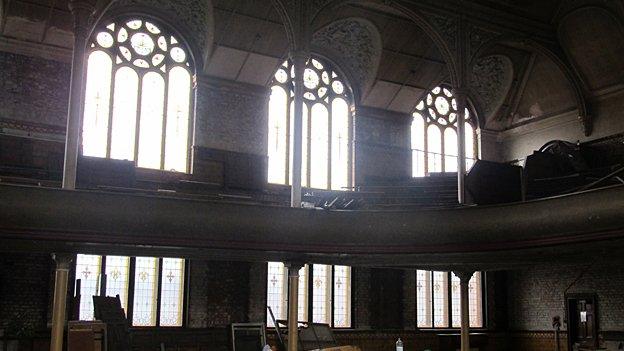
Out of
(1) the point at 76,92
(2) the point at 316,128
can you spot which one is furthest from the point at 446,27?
(1) the point at 76,92

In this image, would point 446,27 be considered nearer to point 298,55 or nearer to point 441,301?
point 298,55

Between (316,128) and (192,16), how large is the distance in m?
4.98

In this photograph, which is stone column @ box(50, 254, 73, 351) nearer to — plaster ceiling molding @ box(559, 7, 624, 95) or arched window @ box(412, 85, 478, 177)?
arched window @ box(412, 85, 478, 177)

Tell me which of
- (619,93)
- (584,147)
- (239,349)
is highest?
(619,93)

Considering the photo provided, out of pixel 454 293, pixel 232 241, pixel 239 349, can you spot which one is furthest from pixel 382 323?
pixel 232 241

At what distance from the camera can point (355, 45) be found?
71.9 feet

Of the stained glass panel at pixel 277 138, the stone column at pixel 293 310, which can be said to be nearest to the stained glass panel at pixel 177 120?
the stained glass panel at pixel 277 138

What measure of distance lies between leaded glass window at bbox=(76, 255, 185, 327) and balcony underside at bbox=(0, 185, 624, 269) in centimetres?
330

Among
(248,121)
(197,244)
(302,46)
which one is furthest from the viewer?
(248,121)

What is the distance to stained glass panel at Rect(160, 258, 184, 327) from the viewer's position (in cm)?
1856

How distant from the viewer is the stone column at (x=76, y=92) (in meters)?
13.4

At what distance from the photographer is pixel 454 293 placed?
2308 cm

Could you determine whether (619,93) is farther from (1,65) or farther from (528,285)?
(1,65)

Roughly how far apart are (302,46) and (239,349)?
25.0 ft
